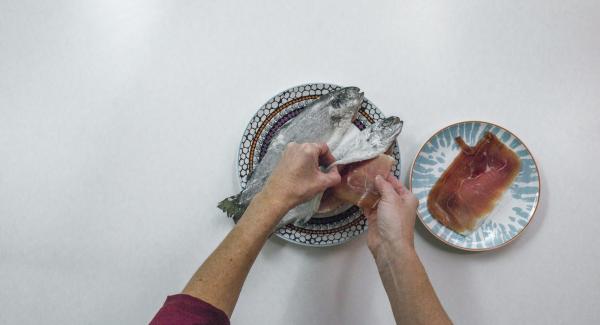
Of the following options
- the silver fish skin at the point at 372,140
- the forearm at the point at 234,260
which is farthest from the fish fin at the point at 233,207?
the silver fish skin at the point at 372,140

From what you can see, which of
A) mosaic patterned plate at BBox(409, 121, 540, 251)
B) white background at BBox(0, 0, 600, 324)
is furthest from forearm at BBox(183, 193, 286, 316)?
mosaic patterned plate at BBox(409, 121, 540, 251)

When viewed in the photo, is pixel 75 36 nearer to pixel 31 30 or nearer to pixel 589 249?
pixel 31 30

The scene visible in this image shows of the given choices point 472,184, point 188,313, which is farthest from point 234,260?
point 472,184

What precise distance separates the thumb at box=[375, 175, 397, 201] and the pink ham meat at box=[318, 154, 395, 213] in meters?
0.01

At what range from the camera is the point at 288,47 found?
102 centimetres

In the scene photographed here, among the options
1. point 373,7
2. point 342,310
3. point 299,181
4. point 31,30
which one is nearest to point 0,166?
point 31,30

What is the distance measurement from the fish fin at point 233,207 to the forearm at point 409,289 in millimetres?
339

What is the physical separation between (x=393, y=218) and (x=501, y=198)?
38 centimetres

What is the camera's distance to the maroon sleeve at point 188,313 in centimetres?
61

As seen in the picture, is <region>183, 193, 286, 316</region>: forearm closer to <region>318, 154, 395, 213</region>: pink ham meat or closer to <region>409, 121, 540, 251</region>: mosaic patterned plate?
<region>318, 154, 395, 213</region>: pink ham meat

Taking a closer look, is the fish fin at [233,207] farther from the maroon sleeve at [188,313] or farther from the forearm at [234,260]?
the maroon sleeve at [188,313]

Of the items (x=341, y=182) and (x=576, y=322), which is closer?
(x=341, y=182)

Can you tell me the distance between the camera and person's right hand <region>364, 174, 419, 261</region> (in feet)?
2.66

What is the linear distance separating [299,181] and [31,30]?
81cm
